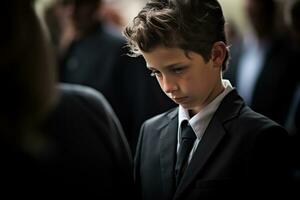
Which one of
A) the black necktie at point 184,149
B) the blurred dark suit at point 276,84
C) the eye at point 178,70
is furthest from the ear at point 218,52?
the blurred dark suit at point 276,84

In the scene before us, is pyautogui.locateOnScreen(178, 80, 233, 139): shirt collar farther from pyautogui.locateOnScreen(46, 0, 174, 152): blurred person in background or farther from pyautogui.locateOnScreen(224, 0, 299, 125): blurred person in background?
pyautogui.locateOnScreen(224, 0, 299, 125): blurred person in background

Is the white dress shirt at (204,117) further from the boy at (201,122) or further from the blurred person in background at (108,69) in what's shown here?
the blurred person in background at (108,69)

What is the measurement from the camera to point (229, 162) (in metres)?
1.76

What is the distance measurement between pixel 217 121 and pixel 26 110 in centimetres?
78

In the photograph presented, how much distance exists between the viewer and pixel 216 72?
1.88 metres

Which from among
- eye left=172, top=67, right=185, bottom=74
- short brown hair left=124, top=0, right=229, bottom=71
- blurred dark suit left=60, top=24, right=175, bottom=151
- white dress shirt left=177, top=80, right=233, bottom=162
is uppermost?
short brown hair left=124, top=0, right=229, bottom=71

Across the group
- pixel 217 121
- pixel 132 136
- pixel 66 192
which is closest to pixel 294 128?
pixel 132 136

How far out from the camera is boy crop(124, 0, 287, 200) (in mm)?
1750

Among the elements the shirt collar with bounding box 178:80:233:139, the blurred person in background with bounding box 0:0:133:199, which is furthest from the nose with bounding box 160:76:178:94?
the blurred person in background with bounding box 0:0:133:199

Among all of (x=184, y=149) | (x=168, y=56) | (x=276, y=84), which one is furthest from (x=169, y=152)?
(x=276, y=84)

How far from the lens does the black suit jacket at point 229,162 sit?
1.74 m

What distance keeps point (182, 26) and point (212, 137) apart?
331 millimetres

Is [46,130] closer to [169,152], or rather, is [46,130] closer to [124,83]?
[169,152]

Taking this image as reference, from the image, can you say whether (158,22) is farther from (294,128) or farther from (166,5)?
(294,128)
